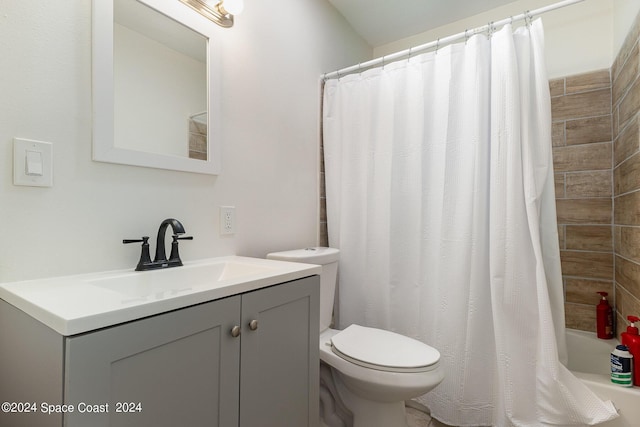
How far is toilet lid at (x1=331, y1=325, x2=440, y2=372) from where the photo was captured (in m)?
1.27

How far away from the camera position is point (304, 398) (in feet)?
3.63

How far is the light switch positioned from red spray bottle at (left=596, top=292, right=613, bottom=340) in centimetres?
263

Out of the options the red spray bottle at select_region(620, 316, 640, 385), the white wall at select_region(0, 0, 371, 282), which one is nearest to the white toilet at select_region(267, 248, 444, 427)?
the white wall at select_region(0, 0, 371, 282)

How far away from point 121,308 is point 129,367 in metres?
0.12

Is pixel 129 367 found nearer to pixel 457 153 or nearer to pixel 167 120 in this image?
pixel 167 120

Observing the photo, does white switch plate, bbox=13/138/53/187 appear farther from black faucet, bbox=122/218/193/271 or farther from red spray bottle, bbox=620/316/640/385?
red spray bottle, bbox=620/316/640/385

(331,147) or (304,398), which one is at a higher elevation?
(331,147)

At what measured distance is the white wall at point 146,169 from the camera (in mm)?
875

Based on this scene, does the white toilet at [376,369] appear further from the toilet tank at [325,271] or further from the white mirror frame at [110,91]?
the white mirror frame at [110,91]

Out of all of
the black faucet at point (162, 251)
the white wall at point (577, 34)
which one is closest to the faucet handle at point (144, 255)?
the black faucet at point (162, 251)

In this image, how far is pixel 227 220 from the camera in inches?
55.8

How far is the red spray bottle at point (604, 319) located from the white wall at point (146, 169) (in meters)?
1.69

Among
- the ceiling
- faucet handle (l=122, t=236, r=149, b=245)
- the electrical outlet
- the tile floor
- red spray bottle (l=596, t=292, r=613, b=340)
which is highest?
the ceiling

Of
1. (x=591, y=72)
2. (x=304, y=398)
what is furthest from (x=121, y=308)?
(x=591, y=72)
